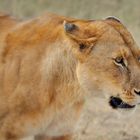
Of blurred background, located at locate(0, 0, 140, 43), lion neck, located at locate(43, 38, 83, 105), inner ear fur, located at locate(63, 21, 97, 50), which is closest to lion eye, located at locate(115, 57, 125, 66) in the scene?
inner ear fur, located at locate(63, 21, 97, 50)

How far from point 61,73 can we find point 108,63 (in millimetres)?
365

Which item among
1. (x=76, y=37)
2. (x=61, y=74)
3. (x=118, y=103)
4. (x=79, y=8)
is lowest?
(x=118, y=103)

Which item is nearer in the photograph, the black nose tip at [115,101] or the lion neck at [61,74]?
the black nose tip at [115,101]

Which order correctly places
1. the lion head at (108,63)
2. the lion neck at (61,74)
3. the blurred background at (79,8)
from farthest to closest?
the blurred background at (79,8), the lion neck at (61,74), the lion head at (108,63)

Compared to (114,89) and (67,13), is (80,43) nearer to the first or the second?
(114,89)

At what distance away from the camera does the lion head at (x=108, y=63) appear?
4262mm

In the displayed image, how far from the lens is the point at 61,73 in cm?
449

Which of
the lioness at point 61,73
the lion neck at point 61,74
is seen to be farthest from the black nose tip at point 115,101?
the lion neck at point 61,74

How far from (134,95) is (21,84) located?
770 mm

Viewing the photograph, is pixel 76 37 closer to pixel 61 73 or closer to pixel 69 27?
pixel 69 27

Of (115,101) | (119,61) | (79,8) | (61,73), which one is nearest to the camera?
(119,61)

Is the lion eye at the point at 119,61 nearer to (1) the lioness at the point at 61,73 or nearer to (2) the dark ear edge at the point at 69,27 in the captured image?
(1) the lioness at the point at 61,73

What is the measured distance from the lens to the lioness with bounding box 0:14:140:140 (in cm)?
429

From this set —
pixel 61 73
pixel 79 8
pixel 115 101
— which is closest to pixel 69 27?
pixel 61 73
